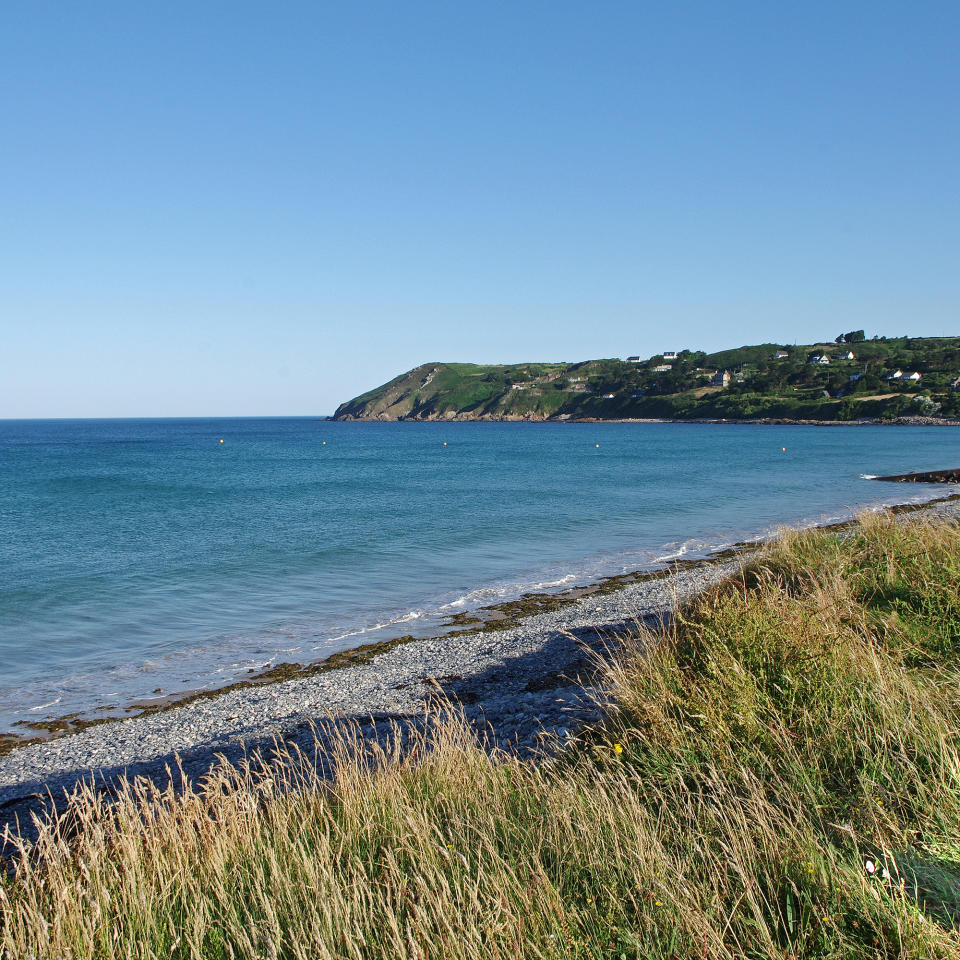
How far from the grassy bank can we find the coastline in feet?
5.76

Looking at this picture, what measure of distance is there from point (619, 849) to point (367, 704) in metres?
7.71

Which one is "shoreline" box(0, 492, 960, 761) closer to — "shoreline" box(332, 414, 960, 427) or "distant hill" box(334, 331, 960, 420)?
"shoreline" box(332, 414, 960, 427)

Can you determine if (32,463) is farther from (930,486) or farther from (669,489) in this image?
(930,486)

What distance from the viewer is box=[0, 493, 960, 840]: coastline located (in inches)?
335

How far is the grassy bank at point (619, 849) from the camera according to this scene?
9.66 feet

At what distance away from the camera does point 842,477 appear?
153 ft

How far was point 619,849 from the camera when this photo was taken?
3475mm

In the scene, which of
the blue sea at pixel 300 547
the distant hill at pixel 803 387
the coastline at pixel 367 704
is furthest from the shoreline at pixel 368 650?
the distant hill at pixel 803 387

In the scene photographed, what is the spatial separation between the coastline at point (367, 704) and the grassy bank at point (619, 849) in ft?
5.76

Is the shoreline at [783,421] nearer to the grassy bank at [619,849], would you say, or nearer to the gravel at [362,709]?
the gravel at [362,709]

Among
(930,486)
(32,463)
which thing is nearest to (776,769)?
(930,486)

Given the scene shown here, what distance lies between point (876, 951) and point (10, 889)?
4457 millimetres

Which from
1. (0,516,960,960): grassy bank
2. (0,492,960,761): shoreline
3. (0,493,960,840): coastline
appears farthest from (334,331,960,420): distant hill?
(0,516,960,960): grassy bank

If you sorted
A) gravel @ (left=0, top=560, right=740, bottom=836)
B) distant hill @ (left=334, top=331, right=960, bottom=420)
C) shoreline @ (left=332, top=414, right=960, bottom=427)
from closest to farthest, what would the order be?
gravel @ (left=0, top=560, right=740, bottom=836) → shoreline @ (left=332, top=414, right=960, bottom=427) → distant hill @ (left=334, top=331, right=960, bottom=420)
